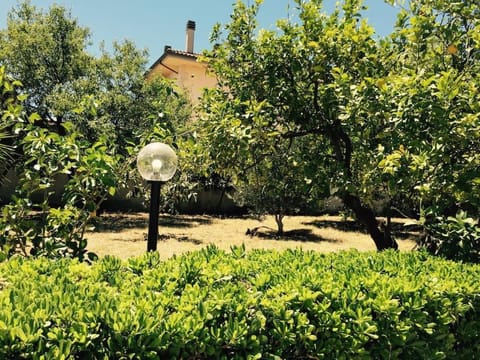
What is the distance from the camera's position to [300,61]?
5.25 metres

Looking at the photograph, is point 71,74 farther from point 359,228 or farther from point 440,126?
point 440,126

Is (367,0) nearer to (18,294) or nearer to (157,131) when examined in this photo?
(157,131)

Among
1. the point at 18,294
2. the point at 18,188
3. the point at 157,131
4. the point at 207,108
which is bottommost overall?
the point at 18,294

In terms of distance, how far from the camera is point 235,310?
225 centimetres

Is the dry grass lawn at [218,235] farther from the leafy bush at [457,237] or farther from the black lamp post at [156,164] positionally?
the leafy bush at [457,237]

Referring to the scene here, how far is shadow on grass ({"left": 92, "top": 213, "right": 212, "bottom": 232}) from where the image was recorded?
1537cm

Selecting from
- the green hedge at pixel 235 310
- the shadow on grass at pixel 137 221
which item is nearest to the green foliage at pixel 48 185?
the green hedge at pixel 235 310

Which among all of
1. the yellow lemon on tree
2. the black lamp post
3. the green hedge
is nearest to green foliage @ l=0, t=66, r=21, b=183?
the black lamp post

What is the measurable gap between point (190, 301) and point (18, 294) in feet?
2.99

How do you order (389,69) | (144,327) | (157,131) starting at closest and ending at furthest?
(144,327) < (157,131) < (389,69)

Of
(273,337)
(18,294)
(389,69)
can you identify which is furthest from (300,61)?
(18,294)

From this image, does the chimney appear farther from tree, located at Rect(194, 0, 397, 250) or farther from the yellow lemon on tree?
the yellow lemon on tree

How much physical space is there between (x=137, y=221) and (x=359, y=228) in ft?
28.9

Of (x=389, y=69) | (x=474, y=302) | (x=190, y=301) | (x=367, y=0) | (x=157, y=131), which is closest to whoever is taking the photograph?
(x=190, y=301)
